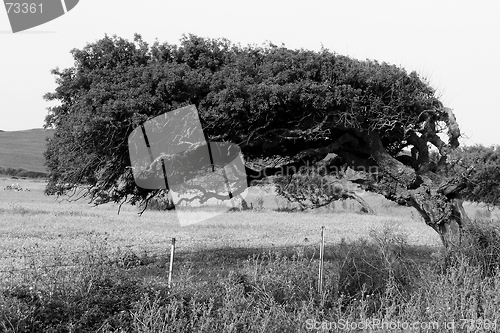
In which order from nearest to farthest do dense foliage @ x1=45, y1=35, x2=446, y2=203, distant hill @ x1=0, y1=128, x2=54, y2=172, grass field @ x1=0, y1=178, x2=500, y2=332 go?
grass field @ x1=0, y1=178, x2=500, y2=332 → dense foliage @ x1=45, y1=35, x2=446, y2=203 → distant hill @ x1=0, y1=128, x2=54, y2=172

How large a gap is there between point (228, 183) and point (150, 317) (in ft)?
31.3

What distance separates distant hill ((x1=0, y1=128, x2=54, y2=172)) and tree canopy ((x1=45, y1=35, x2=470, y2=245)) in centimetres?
6823

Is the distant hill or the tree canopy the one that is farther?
the distant hill

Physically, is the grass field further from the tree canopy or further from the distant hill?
the distant hill

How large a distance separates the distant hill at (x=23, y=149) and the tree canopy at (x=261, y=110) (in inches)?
2686

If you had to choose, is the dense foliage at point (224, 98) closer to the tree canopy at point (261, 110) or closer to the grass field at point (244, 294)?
the tree canopy at point (261, 110)

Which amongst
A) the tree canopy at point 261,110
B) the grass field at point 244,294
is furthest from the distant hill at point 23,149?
the grass field at point 244,294

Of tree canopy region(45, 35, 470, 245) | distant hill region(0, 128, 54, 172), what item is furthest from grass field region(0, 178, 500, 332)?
distant hill region(0, 128, 54, 172)

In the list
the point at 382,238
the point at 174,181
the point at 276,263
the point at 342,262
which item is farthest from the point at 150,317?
the point at 174,181

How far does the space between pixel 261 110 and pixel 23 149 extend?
89.3m

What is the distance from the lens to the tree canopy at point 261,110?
14.1 metres

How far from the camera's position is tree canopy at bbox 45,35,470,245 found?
1409 centimetres

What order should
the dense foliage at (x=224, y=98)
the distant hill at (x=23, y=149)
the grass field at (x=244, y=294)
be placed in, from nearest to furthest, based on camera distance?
1. the grass field at (x=244, y=294)
2. the dense foliage at (x=224, y=98)
3. the distant hill at (x=23, y=149)

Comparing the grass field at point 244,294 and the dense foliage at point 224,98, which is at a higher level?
the dense foliage at point 224,98
